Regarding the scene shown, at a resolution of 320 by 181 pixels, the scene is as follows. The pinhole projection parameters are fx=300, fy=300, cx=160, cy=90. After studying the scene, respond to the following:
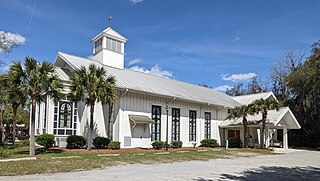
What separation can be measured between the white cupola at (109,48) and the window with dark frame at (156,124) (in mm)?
6165

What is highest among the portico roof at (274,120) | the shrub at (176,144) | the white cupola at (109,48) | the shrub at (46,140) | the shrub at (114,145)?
the white cupola at (109,48)

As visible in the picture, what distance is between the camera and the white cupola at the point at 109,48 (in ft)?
90.8

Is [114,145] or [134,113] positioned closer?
[114,145]

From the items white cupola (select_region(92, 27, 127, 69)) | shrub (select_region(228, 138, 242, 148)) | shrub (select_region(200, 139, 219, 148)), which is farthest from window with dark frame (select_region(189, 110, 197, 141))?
white cupola (select_region(92, 27, 127, 69))

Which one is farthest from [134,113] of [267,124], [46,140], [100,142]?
[267,124]

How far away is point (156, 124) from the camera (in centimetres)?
2530

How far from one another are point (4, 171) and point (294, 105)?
35.1 m

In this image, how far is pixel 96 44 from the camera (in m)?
28.8

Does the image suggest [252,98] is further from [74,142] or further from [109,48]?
[74,142]

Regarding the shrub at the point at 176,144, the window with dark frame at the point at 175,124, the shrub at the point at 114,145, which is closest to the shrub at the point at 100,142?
the shrub at the point at 114,145

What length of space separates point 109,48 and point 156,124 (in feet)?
28.2

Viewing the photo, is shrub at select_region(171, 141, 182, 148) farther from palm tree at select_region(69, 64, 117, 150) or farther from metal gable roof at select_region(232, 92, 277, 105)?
metal gable roof at select_region(232, 92, 277, 105)

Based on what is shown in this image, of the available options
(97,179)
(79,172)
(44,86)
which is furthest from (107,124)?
(97,179)

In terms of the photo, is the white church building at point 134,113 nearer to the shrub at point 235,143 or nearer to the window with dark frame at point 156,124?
the window with dark frame at point 156,124
